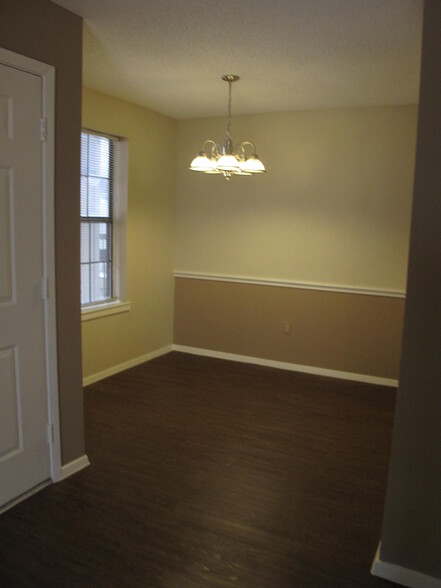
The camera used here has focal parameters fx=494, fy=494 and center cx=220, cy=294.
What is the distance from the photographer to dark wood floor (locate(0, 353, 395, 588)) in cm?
216

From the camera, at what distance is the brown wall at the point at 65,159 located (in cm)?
235

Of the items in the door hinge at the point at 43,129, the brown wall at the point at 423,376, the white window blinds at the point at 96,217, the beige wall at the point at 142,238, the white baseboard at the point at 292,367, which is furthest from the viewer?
the white baseboard at the point at 292,367

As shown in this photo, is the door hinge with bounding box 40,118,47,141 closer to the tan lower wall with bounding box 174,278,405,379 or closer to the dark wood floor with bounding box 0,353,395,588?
the dark wood floor with bounding box 0,353,395,588

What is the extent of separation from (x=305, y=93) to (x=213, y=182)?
149 centimetres

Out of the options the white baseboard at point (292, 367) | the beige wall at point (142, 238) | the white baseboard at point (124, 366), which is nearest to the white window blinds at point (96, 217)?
the beige wall at point (142, 238)

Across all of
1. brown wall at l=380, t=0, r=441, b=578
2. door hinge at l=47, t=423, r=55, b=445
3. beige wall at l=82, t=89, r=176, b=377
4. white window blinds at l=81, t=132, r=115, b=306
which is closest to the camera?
brown wall at l=380, t=0, r=441, b=578

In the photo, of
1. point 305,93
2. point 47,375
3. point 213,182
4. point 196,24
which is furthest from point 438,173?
point 213,182

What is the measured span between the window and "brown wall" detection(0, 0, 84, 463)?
5.25ft

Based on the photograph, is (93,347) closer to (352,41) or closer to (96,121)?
(96,121)

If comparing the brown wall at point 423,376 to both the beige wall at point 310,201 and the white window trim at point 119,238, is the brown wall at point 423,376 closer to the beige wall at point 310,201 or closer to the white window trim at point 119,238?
the beige wall at point 310,201

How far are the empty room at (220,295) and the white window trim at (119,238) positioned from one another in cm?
2

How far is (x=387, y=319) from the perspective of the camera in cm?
461

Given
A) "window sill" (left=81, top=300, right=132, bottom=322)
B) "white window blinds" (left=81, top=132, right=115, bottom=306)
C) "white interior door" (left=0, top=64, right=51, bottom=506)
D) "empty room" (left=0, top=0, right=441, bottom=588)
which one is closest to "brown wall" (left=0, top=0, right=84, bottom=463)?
"empty room" (left=0, top=0, right=441, bottom=588)

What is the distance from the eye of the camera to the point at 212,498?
271cm
